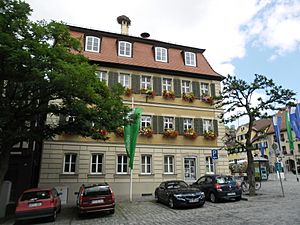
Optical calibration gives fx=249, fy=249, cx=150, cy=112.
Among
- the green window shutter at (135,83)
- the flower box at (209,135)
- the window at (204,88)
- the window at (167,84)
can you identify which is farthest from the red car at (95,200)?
the window at (204,88)

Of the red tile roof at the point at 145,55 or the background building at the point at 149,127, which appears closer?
the background building at the point at 149,127

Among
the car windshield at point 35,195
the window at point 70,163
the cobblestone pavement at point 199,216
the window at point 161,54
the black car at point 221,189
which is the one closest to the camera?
the cobblestone pavement at point 199,216

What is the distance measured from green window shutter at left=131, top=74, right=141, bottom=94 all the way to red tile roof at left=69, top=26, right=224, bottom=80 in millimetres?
1045

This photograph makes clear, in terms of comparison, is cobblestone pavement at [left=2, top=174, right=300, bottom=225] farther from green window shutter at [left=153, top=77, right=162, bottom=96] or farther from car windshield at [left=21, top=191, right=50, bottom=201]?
green window shutter at [left=153, top=77, right=162, bottom=96]

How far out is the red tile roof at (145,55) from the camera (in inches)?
856

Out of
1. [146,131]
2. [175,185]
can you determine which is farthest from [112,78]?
[175,185]

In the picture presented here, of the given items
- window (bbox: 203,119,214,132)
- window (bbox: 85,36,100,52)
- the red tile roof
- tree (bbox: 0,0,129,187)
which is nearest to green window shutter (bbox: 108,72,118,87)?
the red tile roof

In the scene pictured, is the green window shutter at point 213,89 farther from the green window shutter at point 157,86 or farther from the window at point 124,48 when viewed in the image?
the window at point 124,48

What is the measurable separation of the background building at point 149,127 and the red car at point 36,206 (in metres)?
5.60

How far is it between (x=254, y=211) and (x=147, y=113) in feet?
39.1

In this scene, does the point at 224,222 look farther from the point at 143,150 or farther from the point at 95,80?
the point at 143,150

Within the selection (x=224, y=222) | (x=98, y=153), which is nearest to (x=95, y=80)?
(x=98, y=153)

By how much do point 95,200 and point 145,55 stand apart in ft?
49.5

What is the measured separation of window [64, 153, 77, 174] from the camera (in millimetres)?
18766
